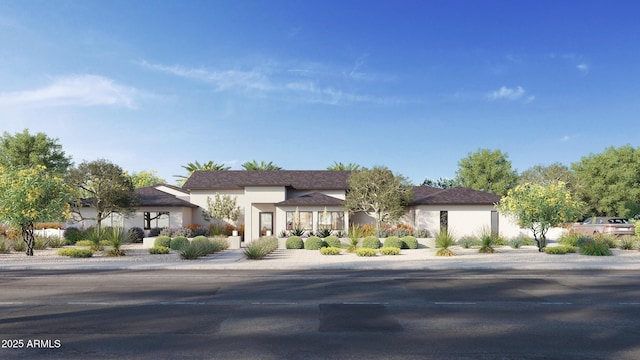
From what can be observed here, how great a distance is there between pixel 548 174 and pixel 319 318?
54.2 meters

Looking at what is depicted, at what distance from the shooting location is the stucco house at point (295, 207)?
3572cm

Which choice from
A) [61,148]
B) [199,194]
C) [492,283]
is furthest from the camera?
[61,148]

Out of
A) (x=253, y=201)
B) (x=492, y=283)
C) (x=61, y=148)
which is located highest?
(x=61, y=148)

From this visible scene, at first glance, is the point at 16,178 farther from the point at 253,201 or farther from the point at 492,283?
the point at 492,283

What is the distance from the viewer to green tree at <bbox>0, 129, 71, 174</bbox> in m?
48.0

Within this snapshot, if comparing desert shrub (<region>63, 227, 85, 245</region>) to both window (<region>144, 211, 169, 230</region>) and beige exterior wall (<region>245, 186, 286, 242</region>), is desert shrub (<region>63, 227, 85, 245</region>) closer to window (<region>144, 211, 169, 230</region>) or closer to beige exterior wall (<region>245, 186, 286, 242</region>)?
window (<region>144, 211, 169, 230</region>)

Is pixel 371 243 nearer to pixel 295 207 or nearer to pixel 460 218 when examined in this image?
pixel 295 207

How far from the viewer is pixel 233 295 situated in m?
11.9

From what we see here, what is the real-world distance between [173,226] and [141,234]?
2.52 meters

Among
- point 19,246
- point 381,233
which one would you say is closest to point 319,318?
point 381,233

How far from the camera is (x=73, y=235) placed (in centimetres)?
3294

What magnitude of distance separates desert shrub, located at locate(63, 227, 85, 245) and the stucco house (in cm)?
373

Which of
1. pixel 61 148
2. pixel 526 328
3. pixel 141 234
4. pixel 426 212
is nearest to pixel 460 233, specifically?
pixel 426 212

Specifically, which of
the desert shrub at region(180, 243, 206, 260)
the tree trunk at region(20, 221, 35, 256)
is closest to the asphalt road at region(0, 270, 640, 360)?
the desert shrub at region(180, 243, 206, 260)
